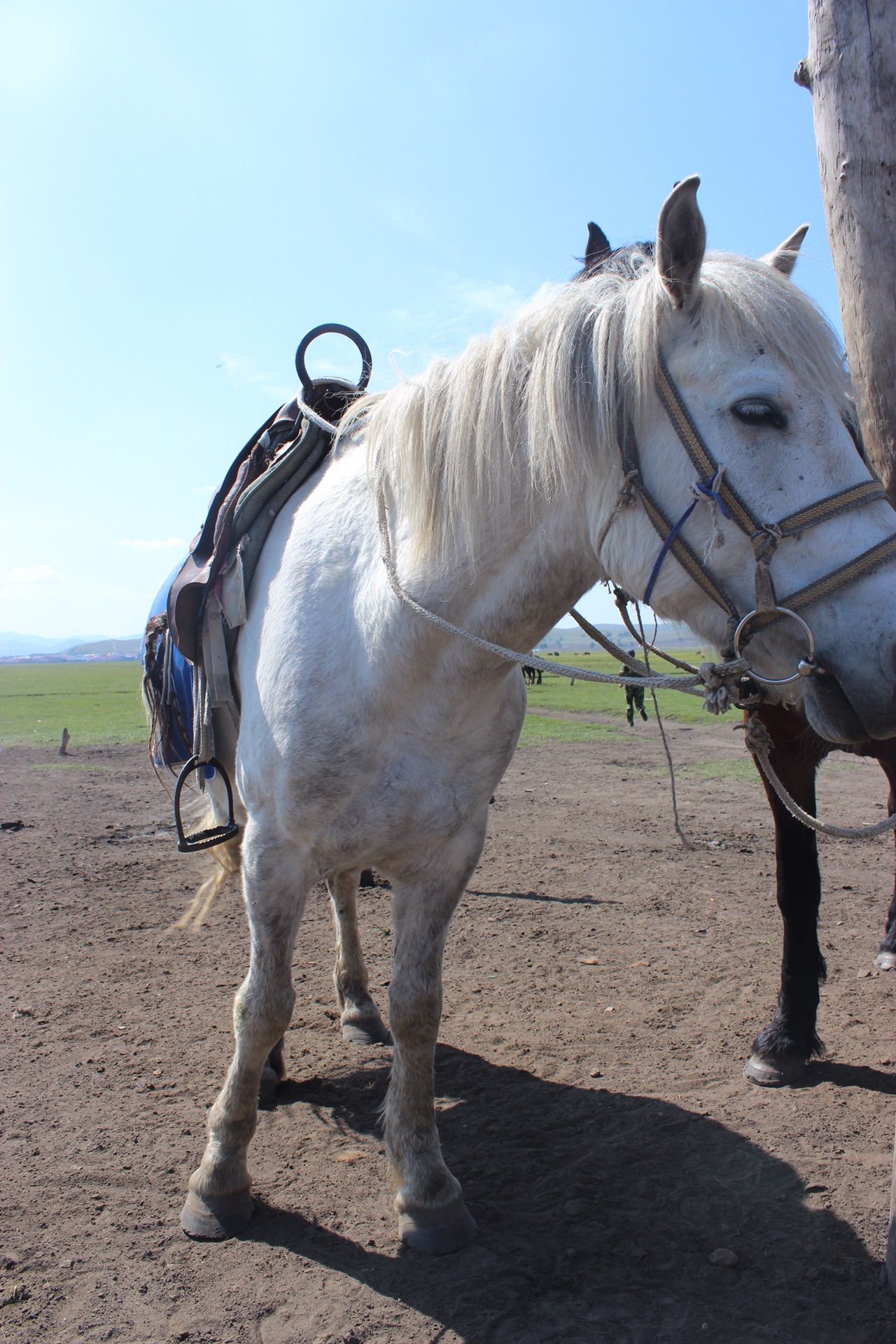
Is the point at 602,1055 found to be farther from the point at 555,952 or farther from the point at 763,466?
the point at 763,466

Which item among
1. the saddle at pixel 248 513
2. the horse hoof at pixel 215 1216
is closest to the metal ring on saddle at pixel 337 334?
the saddle at pixel 248 513

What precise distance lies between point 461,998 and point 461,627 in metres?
2.69

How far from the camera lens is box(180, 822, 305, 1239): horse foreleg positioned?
2.60 metres

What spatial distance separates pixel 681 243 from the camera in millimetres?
1843

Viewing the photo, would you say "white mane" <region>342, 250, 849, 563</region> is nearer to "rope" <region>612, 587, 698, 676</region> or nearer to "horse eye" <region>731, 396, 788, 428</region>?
"horse eye" <region>731, 396, 788, 428</region>

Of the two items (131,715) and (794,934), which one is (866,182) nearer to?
(794,934)

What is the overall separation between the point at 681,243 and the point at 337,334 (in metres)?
1.84

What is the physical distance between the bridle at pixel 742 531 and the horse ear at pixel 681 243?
0.51 ft

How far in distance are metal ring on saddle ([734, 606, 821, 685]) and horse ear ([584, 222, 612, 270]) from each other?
1.20m

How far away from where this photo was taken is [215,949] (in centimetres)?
502

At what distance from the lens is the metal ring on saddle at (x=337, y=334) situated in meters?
3.23

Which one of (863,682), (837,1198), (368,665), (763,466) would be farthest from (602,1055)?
(763,466)

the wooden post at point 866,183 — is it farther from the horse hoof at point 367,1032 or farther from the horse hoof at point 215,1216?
the horse hoof at point 367,1032

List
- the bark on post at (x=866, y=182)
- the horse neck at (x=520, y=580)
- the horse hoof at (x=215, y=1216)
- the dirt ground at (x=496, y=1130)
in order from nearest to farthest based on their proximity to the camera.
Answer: the horse neck at (x=520, y=580), the dirt ground at (x=496, y=1130), the bark on post at (x=866, y=182), the horse hoof at (x=215, y=1216)
